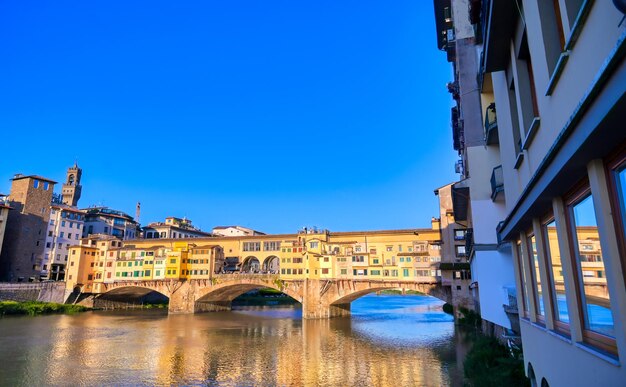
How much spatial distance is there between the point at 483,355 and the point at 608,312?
16.8 m

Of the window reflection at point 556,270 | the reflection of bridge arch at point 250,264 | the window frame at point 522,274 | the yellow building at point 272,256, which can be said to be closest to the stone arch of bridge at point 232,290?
the yellow building at point 272,256

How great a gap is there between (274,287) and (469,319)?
24.5 metres

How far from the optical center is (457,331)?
34938mm

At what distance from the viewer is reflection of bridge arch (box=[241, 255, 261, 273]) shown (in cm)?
6706

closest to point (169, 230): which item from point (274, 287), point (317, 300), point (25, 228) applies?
point (25, 228)

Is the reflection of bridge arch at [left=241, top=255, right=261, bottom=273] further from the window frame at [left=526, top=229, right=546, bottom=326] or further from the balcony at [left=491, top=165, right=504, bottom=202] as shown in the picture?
the window frame at [left=526, top=229, right=546, bottom=326]

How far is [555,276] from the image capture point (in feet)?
14.7

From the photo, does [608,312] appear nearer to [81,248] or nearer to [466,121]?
[466,121]

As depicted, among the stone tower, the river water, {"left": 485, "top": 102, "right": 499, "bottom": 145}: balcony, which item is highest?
the stone tower

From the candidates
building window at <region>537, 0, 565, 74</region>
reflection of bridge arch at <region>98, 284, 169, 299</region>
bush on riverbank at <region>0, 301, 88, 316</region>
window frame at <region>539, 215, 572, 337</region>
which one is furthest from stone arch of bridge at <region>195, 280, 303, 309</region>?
building window at <region>537, 0, 565, 74</region>

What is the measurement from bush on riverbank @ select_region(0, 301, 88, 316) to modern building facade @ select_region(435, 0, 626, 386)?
195ft

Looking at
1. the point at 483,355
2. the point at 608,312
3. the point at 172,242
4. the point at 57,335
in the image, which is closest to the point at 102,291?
the point at 172,242

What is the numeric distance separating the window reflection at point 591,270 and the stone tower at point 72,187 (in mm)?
110362

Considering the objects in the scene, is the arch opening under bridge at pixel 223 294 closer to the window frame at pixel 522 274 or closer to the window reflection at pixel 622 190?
the window frame at pixel 522 274
